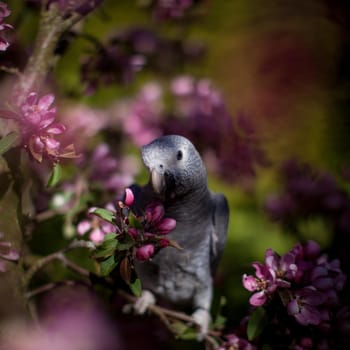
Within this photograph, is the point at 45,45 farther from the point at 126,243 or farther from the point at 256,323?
the point at 256,323

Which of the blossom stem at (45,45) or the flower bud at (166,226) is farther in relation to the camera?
the blossom stem at (45,45)

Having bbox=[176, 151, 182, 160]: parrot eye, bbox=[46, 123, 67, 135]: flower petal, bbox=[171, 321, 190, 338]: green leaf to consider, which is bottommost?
bbox=[171, 321, 190, 338]: green leaf

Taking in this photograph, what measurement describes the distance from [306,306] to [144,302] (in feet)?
0.95

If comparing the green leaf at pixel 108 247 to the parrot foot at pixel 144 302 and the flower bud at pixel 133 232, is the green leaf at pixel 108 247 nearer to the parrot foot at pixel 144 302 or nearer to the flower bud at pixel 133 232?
the flower bud at pixel 133 232

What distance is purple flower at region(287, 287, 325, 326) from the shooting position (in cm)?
56

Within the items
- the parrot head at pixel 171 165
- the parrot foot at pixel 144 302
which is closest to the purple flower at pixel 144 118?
the parrot foot at pixel 144 302

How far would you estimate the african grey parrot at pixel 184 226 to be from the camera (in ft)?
1.86

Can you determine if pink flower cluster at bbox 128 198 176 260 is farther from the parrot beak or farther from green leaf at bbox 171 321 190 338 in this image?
green leaf at bbox 171 321 190 338

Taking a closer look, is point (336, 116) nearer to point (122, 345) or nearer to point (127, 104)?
point (127, 104)

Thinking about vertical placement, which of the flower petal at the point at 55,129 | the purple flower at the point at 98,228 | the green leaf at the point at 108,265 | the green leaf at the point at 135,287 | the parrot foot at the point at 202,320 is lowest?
the parrot foot at the point at 202,320

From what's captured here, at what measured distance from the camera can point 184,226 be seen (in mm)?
655

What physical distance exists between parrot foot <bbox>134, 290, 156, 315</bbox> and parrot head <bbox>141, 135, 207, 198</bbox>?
0.81 ft

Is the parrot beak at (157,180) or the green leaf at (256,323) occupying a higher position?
the parrot beak at (157,180)

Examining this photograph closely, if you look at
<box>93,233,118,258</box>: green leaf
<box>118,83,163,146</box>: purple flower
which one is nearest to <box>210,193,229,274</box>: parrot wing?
<box>93,233,118,258</box>: green leaf
